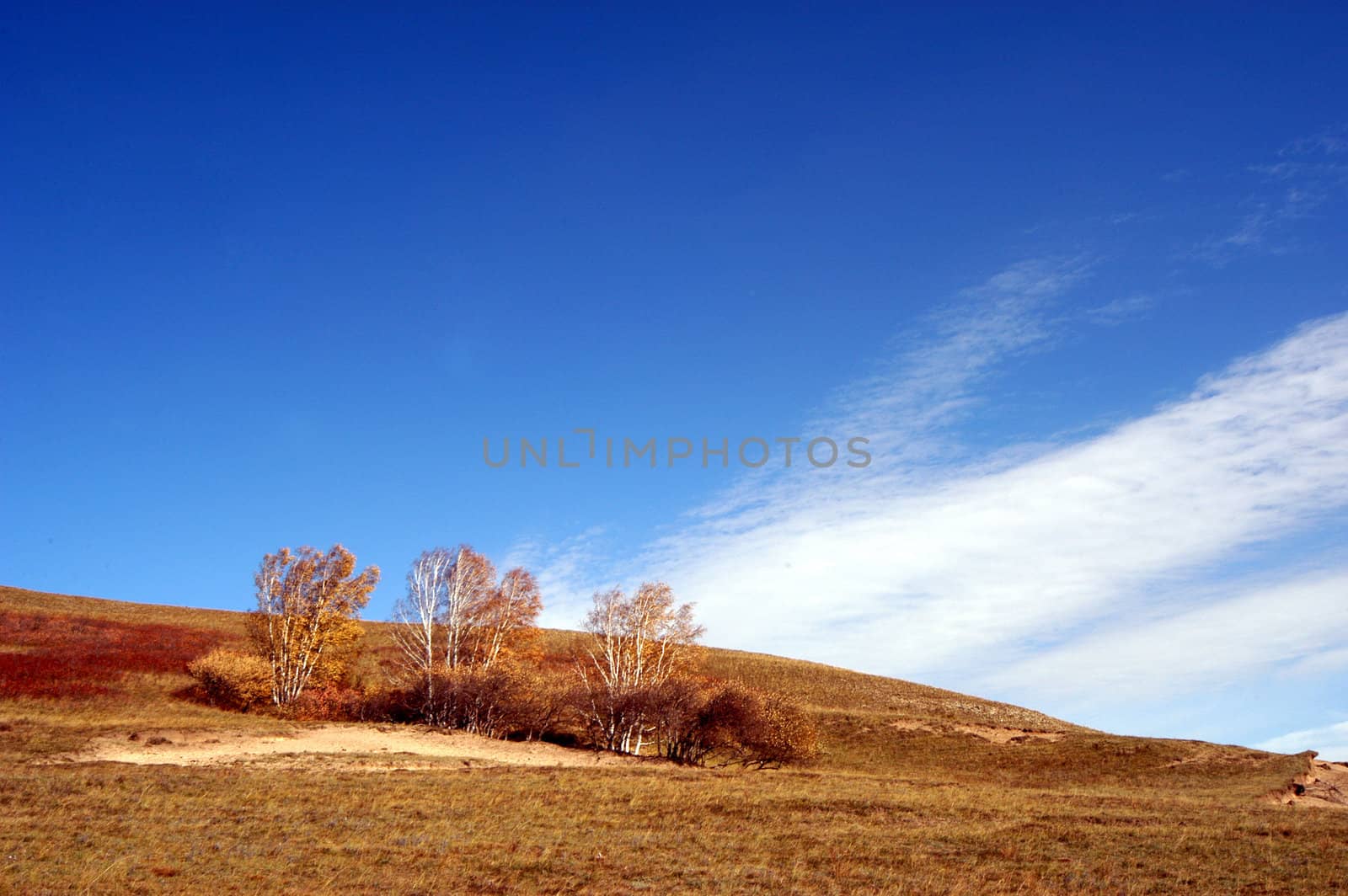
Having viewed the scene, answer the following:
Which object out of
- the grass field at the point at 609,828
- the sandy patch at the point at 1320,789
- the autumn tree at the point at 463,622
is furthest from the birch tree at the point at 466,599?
the sandy patch at the point at 1320,789

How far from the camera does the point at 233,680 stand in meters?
44.4

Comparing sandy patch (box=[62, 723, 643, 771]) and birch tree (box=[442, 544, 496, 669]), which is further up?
birch tree (box=[442, 544, 496, 669])

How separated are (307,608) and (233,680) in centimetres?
640

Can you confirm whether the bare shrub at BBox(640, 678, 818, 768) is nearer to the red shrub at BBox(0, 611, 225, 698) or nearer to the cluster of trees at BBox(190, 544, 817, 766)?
the cluster of trees at BBox(190, 544, 817, 766)

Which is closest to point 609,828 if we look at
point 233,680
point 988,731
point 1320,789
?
point 1320,789

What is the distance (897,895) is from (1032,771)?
31344 millimetres

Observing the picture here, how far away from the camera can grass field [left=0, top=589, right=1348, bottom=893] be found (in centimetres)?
1549

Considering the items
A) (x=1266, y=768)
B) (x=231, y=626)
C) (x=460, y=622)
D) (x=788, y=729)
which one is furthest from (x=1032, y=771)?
(x=231, y=626)

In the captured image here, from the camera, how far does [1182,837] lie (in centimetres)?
2045

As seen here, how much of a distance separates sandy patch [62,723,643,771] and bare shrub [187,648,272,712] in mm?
8733

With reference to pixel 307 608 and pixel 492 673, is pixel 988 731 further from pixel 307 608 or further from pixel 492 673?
pixel 307 608

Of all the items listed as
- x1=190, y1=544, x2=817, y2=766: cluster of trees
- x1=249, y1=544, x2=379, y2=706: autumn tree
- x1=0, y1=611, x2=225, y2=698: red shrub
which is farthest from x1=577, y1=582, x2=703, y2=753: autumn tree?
x1=0, y1=611, x2=225, y2=698: red shrub

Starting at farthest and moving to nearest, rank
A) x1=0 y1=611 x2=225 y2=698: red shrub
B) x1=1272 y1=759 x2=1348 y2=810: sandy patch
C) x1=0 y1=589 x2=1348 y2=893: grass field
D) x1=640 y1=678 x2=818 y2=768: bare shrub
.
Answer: x1=0 y1=611 x2=225 y2=698: red shrub < x1=640 y1=678 x2=818 y2=768: bare shrub < x1=1272 y1=759 x2=1348 y2=810: sandy patch < x1=0 y1=589 x2=1348 y2=893: grass field

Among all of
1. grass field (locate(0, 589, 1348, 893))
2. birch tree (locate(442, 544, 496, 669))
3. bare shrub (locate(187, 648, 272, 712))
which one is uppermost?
birch tree (locate(442, 544, 496, 669))
